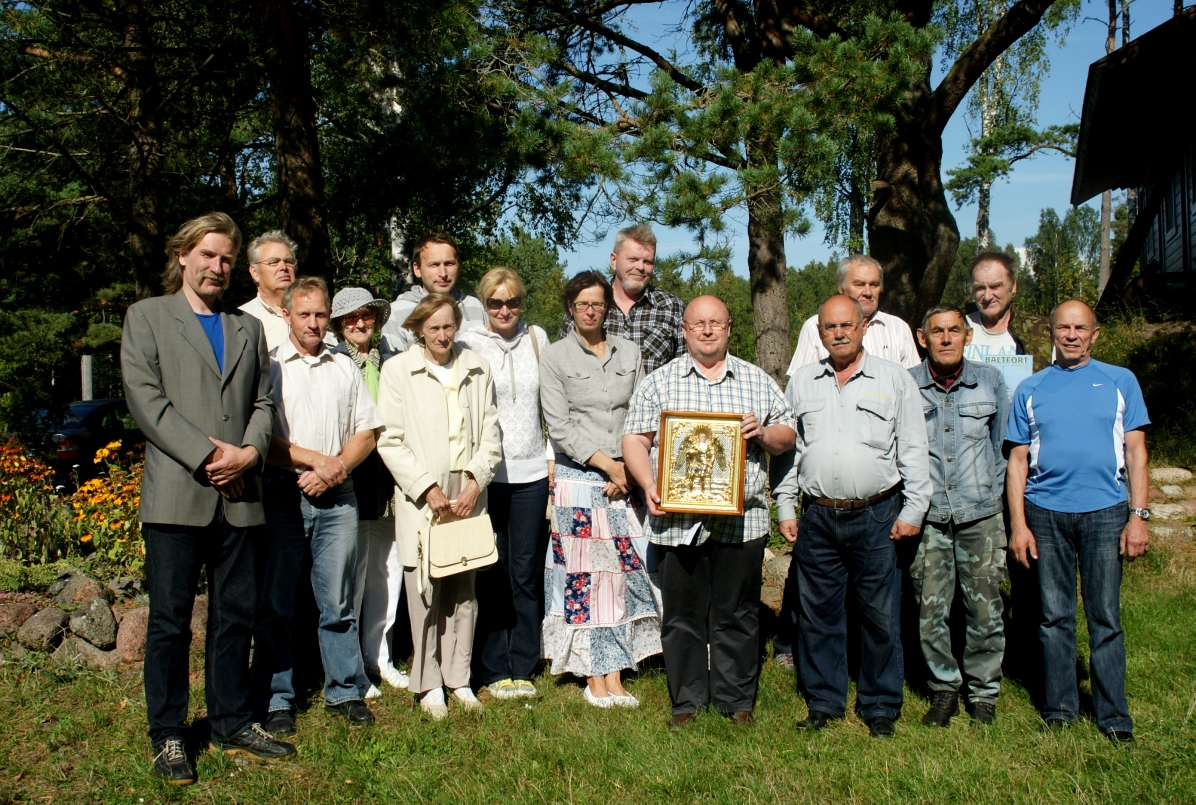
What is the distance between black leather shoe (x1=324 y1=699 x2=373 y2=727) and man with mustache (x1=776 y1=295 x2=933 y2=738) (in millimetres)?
2130

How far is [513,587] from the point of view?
5.06m

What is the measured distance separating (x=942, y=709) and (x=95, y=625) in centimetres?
465

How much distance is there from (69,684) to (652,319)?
3.75 meters

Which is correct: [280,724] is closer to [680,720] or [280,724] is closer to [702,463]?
[680,720]

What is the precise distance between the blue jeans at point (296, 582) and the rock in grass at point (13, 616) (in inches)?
73.4

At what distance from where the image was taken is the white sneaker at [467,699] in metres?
4.66

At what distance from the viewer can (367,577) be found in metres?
5.09

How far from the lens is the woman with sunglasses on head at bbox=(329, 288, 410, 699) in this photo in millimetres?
4840

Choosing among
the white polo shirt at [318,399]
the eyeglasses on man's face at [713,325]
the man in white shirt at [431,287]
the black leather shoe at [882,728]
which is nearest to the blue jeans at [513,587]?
the white polo shirt at [318,399]

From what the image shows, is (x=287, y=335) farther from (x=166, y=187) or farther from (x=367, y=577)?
(x=166, y=187)

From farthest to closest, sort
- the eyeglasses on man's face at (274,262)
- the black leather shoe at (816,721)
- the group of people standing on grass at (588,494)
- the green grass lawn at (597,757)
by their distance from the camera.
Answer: the eyeglasses on man's face at (274,262)
the black leather shoe at (816,721)
the group of people standing on grass at (588,494)
the green grass lawn at (597,757)

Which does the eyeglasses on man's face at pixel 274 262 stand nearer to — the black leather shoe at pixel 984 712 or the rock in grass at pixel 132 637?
the rock in grass at pixel 132 637

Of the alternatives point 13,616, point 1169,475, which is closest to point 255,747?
point 13,616

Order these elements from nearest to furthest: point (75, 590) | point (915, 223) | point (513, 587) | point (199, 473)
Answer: point (199, 473)
point (513, 587)
point (75, 590)
point (915, 223)
